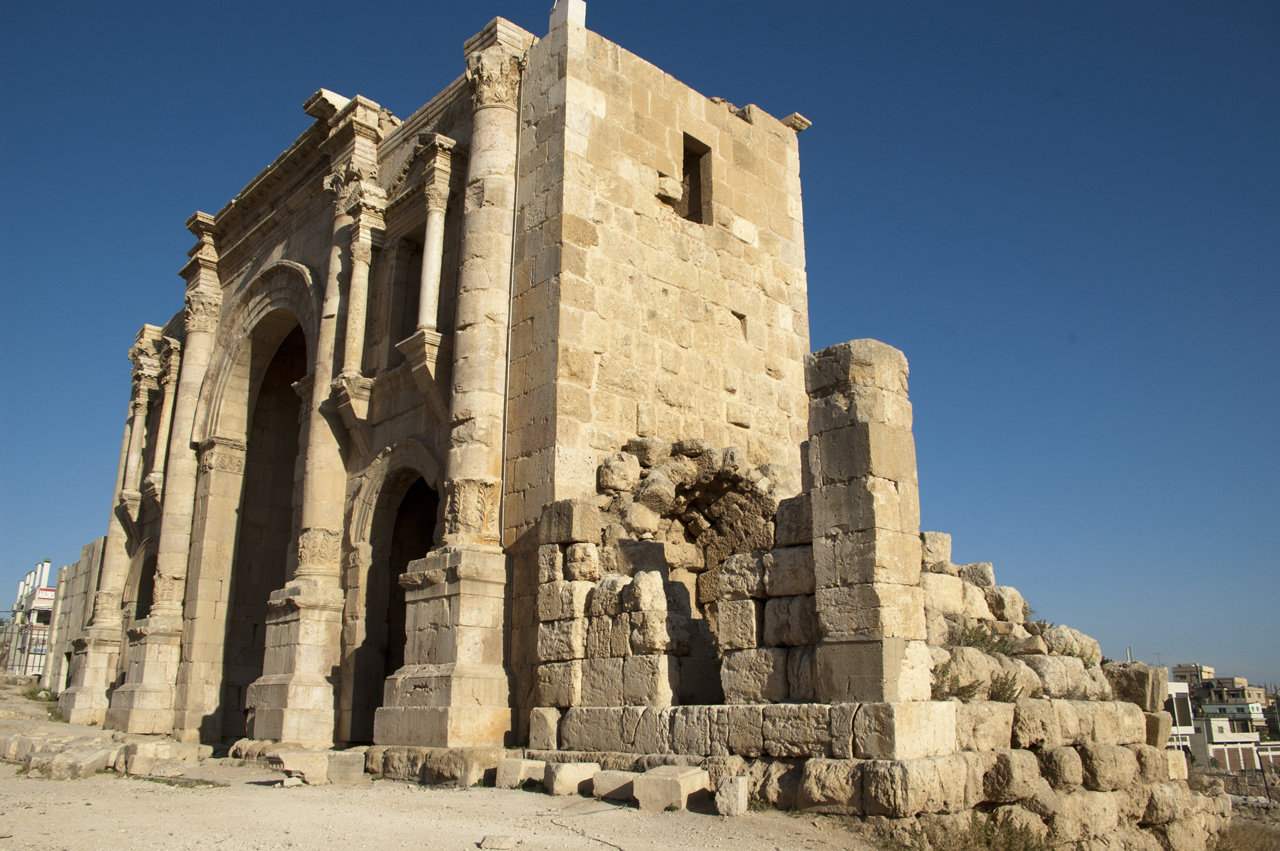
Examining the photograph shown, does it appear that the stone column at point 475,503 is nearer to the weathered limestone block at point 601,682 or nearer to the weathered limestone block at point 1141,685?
the weathered limestone block at point 601,682

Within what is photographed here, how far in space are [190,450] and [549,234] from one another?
8944mm

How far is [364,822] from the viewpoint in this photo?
19.8 feet

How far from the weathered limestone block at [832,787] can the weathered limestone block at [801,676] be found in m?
0.52

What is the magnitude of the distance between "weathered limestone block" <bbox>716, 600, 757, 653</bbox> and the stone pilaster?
5.62 m

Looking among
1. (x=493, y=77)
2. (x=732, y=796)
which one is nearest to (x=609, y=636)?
(x=732, y=796)

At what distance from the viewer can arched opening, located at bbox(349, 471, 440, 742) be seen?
10.9m

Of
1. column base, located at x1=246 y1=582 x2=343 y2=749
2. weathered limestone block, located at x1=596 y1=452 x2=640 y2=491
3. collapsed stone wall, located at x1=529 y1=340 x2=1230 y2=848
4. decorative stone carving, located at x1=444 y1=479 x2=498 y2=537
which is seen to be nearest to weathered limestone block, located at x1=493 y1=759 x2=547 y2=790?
collapsed stone wall, located at x1=529 y1=340 x2=1230 y2=848

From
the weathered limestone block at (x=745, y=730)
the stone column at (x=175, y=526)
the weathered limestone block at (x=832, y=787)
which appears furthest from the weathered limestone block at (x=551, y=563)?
the stone column at (x=175, y=526)

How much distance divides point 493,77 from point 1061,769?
8.23 metres

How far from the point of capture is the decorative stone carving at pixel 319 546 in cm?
1146

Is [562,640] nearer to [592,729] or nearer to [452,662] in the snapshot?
[592,729]

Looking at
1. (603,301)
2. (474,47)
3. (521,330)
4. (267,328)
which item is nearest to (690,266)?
(603,301)

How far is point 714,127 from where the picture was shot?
12156 mm

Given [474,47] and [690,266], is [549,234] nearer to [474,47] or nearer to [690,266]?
[690,266]
